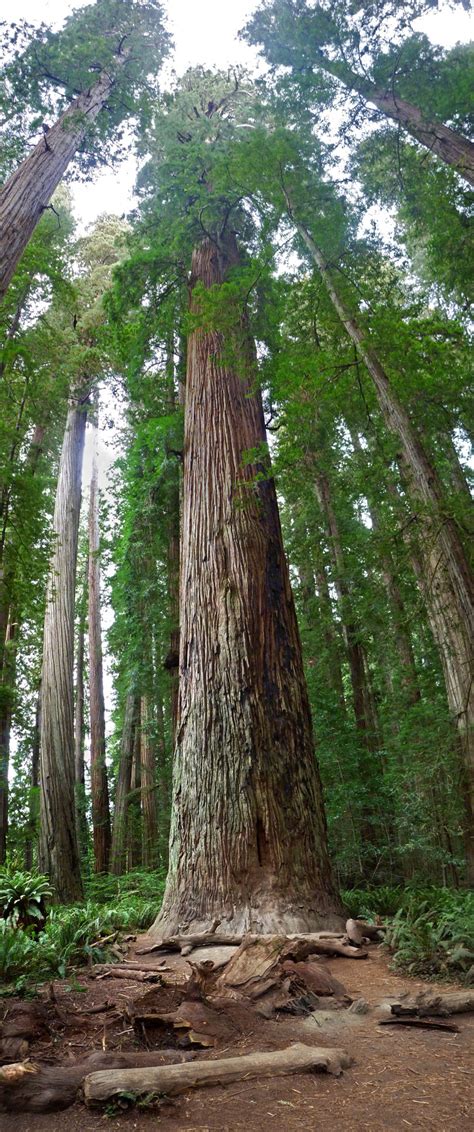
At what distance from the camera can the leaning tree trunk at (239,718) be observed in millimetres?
4648

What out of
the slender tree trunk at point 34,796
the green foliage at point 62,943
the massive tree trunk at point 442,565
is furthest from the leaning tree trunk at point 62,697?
the slender tree trunk at point 34,796

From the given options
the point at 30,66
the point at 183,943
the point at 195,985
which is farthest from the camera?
the point at 30,66

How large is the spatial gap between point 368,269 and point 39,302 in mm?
5416

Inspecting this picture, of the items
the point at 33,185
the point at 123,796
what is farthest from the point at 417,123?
the point at 123,796

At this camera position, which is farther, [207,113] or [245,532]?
[207,113]

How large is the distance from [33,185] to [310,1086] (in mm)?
6836

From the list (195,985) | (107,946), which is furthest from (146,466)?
(195,985)

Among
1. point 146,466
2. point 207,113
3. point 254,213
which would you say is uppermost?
point 207,113

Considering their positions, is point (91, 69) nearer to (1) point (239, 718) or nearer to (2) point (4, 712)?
(1) point (239, 718)

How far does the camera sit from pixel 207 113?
10852 millimetres

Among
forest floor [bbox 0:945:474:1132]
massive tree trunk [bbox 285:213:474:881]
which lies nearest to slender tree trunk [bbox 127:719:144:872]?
massive tree trunk [bbox 285:213:474:881]

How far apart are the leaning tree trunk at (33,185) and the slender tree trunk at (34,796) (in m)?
13.8

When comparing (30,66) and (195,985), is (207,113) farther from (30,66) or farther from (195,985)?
(195,985)

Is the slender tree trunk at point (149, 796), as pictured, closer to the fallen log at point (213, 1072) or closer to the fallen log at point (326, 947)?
the fallen log at point (326, 947)
